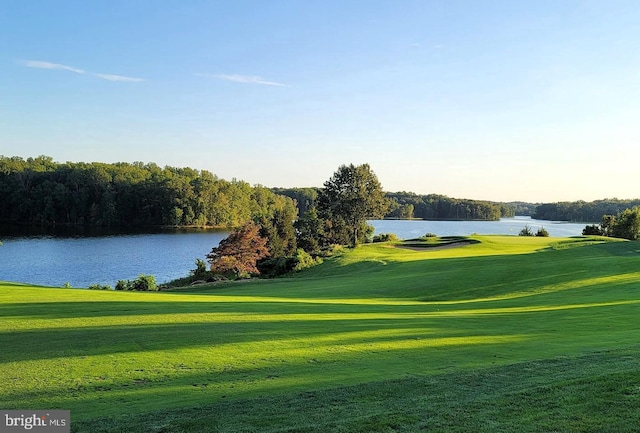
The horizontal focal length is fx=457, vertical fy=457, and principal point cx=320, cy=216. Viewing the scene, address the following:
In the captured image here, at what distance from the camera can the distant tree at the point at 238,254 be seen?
51.1m

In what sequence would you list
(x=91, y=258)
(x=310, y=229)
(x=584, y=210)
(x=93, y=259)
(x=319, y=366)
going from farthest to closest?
(x=584, y=210) → (x=310, y=229) → (x=91, y=258) → (x=93, y=259) → (x=319, y=366)

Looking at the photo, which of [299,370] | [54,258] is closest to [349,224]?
[54,258]

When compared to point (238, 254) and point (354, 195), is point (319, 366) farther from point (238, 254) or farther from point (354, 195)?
point (354, 195)

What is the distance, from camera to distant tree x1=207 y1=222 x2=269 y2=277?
5106 cm

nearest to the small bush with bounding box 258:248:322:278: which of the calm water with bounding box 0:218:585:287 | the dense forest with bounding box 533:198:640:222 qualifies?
the calm water with bounding box 0:218:585:287

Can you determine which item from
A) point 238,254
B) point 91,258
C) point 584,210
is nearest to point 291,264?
point 238,254

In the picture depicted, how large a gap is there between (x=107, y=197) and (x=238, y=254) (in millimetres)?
97552

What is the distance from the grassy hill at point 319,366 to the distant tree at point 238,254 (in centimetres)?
3365

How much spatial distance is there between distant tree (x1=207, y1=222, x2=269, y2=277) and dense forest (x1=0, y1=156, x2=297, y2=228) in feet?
201

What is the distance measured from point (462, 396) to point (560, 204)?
218940 millimetres

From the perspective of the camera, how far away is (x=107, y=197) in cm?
13450

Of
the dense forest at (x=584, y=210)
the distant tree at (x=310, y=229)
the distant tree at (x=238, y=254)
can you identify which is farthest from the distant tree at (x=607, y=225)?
the dense forest at (x=584, y=210)

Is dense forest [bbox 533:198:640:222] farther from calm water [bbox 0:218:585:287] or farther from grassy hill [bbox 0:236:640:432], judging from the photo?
grassy hill [bbox 0:236:640:432]

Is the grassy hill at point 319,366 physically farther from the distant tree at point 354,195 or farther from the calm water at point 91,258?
the distant tree at point 354,195
